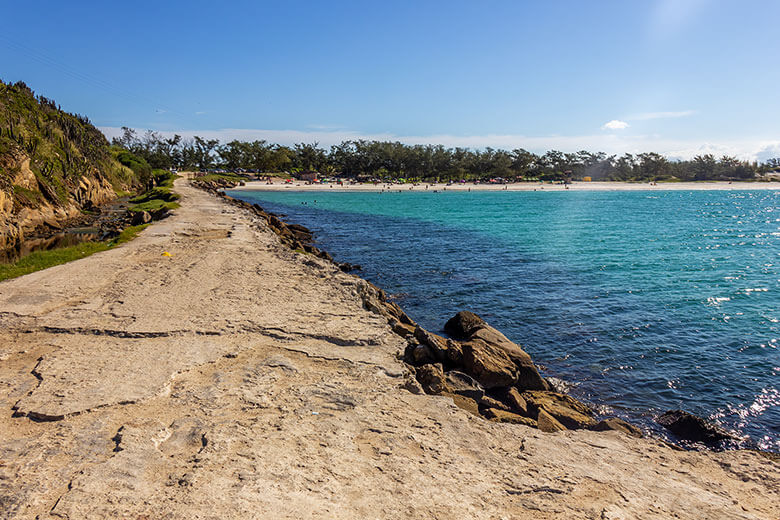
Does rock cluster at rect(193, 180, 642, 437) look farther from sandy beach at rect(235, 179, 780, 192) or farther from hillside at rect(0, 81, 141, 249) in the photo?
sandy beach at rect(235, 179, 780, 192)

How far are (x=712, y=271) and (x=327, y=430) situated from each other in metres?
27.4

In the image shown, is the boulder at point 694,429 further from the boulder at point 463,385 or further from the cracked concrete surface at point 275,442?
the boulder at point 463,385

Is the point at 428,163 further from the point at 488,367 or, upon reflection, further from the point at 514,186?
the point at 488,367

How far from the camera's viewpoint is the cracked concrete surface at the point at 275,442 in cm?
523

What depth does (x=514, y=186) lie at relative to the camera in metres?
139

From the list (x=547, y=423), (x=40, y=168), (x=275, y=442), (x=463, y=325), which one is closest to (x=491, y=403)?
(x=547, y=423)

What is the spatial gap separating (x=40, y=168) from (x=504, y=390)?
41.1m

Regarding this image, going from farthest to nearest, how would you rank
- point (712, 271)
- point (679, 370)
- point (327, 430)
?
point (712, 271)
point (679, 370)
point (327, 430)

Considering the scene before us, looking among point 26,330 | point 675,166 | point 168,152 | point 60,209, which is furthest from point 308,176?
point 675,166

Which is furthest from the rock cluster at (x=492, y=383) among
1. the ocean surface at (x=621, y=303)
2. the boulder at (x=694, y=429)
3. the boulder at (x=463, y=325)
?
the ocean surface at (x=621, y=303)

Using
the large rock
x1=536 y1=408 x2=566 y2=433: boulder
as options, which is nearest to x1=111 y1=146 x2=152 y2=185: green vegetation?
the large rock

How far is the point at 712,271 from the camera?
25750mm

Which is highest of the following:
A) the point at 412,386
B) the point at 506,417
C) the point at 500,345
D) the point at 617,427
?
the point at 412,386

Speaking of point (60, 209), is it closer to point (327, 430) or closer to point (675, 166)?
point (327, 430)
